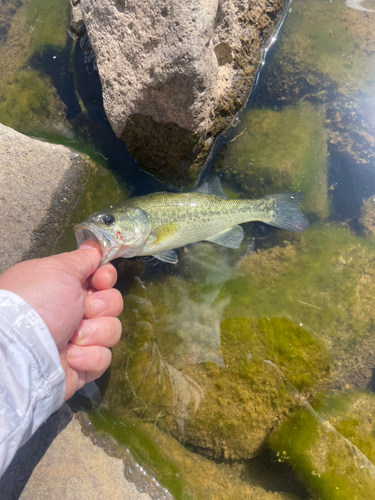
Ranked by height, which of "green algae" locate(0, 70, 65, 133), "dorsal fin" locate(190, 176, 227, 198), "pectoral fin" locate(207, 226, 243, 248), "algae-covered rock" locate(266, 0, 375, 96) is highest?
"algae-covered rock" locate(266, 0, 375, 96)

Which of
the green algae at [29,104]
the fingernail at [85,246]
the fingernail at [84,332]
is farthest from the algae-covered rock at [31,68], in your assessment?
the fingernail at [84,332]

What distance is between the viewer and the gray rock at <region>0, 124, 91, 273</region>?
352 centimetres

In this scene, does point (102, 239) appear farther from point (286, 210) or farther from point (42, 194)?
point (286, 210)

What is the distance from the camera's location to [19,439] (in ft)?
6.88

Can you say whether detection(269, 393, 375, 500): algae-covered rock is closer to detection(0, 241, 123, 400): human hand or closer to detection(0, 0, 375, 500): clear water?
detection(0, 0, 375, 500): clear water

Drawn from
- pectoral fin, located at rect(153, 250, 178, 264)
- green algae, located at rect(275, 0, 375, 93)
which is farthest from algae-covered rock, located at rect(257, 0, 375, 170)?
pectoral fin, located at rect(153, 250, 178, 264)

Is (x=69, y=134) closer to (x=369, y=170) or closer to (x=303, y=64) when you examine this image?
(x=303, y=64)

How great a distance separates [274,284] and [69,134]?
3.38 metres

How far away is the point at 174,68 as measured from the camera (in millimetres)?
2934

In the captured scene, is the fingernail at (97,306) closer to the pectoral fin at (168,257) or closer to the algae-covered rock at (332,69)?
the pectoral fin at (168,257)

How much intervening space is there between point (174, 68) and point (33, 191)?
2100 millimetres

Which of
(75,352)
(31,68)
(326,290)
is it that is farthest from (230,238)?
(31,68)

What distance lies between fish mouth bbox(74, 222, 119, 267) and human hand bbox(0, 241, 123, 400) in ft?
0.25

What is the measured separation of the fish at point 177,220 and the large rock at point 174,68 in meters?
0.52
